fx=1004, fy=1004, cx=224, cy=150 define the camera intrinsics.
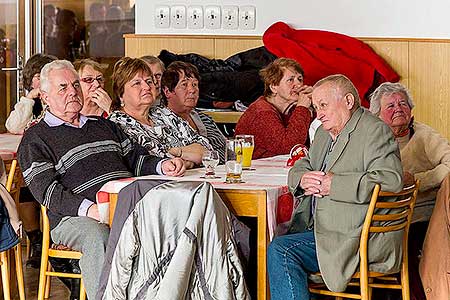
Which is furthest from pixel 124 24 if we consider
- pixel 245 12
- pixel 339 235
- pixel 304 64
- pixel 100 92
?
pixel 339 235

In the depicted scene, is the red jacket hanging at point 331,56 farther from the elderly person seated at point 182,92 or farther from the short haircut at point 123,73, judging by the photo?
the short haircut at point 123,73

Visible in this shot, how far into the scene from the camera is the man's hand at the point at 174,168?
450 centimetres

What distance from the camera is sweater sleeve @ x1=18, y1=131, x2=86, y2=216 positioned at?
174 inches

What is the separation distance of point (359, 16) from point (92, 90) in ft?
7.06

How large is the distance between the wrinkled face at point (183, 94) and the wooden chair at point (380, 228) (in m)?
1.72

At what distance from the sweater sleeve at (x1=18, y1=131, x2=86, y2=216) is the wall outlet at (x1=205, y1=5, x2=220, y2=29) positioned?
2.84m

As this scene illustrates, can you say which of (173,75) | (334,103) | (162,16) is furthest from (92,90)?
(162,16)

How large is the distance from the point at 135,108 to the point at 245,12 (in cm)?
224

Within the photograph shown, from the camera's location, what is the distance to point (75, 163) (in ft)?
14.9

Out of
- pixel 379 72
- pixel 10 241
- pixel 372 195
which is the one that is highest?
pixel 379 72

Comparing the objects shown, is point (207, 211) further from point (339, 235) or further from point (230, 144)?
point (230, 144)

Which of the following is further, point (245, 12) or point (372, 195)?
point (245, 12)

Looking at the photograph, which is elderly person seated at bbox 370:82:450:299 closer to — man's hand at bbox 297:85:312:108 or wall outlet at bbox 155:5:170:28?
man's hand at bbox 297:85:312:108

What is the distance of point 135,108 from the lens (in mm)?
5031
